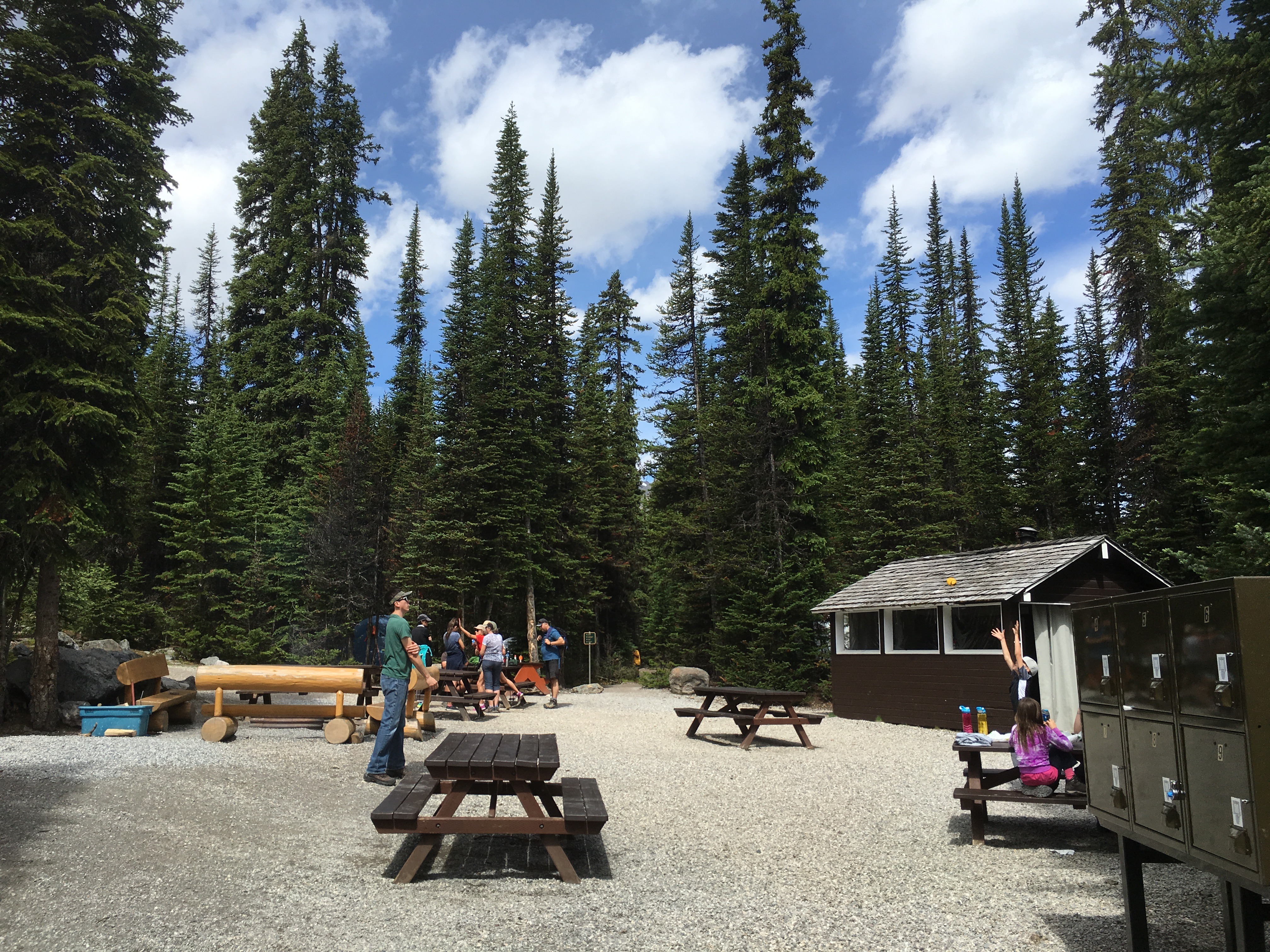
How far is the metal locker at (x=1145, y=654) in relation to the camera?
12.4ft

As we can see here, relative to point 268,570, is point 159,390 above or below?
above

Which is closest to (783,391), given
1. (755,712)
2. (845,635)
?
(845,635)

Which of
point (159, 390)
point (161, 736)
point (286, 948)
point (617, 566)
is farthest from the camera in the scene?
point (159, 390)

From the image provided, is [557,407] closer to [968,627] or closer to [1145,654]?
[968,627]

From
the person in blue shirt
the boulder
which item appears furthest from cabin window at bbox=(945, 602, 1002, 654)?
the boulder

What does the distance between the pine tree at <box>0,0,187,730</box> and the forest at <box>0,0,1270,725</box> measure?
0.06 meters

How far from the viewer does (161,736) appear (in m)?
11.4

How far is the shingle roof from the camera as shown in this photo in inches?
607

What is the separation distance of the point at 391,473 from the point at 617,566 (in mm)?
10664

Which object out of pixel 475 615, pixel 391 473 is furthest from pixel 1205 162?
pixel 391 473

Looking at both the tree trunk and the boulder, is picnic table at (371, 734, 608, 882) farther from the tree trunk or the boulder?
the boulder

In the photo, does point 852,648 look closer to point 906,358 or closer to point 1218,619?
point 1218,619

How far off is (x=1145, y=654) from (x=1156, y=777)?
1.92 feet

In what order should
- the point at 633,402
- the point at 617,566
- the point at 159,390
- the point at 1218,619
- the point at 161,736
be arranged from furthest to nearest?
the point at 633,402 < the point at 159,390 < the point at 617,566 < the point at 161,736 < the point at 1218,619
